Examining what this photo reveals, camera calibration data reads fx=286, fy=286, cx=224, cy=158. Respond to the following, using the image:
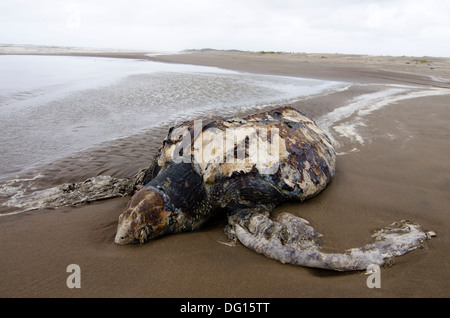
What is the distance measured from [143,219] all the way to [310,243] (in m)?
1.38

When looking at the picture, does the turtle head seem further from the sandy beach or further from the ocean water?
the ocean water

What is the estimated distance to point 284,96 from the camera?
10383 mm

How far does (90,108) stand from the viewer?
7.40 m

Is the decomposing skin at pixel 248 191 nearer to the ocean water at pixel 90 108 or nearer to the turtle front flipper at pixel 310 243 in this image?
the turtle front flipper at pixel 310 243

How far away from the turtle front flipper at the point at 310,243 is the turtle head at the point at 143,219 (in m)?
0.66

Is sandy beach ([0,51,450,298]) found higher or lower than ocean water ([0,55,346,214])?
lower

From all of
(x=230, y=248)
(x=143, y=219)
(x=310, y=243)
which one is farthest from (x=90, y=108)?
(x=310, y=243)

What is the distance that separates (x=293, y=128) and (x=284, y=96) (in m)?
7.35

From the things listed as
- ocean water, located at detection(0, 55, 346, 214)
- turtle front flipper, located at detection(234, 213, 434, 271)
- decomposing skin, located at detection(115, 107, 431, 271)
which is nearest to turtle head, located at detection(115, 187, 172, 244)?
decomposing skin, located at detection(115, 107, 431, 271)

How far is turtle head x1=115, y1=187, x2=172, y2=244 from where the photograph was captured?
2328 mm

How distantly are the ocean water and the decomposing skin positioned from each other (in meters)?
1.98
